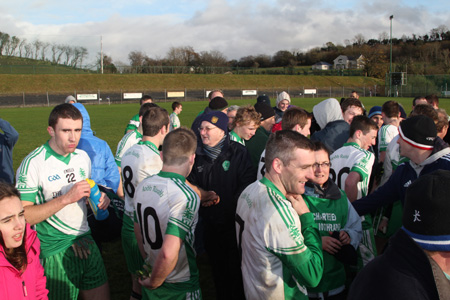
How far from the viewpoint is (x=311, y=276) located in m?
2.29

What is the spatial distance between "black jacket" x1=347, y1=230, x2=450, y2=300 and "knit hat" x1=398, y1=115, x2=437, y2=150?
7.15 feet

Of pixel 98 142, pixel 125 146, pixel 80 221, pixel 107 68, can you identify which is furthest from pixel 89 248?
pixel 107 68

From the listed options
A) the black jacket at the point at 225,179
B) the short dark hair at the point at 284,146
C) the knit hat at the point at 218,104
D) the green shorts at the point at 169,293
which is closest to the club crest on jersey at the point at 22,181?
the green shorts at the point at 169,293

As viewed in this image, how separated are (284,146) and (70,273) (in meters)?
2.40

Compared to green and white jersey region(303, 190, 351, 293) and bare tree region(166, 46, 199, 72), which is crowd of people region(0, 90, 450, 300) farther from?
bare tree region(166, 46, 199, 72)

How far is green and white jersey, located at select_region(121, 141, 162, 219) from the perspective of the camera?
4.04 metres

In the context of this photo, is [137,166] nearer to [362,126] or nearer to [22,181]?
[22,181]

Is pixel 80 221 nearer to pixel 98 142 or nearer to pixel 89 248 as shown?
pixel 89 248

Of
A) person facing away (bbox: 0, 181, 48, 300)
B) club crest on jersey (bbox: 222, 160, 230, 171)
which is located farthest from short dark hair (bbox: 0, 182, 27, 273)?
club crest on jersey (bbox: 222, 160, 230, 171)

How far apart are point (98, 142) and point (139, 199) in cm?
246

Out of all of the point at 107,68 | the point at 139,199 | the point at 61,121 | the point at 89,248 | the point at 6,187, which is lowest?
the point at 89,248

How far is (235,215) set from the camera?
3047 millimetres

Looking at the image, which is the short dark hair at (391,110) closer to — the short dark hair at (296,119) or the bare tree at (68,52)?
the short dark hair at (296,119)

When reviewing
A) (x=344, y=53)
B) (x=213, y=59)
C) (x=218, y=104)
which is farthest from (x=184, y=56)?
(x=218, y=104)
